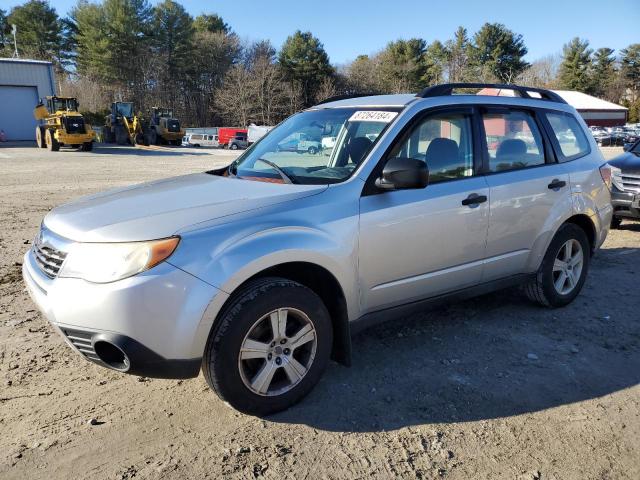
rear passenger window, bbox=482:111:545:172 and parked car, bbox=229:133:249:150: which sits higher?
rear passenger window, bbox=482:111:545:172

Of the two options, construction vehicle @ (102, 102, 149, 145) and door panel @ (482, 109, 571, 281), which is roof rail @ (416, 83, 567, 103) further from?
construction vehicle @ (102, 102, 149, 145)

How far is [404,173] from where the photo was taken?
10.8ft

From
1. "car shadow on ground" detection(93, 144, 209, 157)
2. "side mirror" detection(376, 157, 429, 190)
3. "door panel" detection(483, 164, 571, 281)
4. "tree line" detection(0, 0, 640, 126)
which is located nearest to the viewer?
"side mirror" detection(376, 157, 429, 190)

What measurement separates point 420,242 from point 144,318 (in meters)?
1.86

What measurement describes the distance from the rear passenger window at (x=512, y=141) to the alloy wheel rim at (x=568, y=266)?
2.82ft

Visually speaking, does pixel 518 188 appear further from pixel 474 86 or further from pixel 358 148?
pixel 358 148

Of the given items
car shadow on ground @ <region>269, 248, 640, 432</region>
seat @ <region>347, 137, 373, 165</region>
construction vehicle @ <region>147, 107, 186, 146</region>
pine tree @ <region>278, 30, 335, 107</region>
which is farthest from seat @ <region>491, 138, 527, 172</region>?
pine tree @ <region>278, 30, 335, 107</region>

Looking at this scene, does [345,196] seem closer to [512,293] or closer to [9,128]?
[512,293]

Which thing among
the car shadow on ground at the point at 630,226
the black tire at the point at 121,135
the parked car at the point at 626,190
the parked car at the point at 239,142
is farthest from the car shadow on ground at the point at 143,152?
the parked car at the point at 626,190

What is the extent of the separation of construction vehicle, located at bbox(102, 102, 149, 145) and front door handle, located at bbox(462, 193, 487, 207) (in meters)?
37.3

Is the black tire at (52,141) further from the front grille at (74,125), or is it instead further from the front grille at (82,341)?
the front grille at (82,341)

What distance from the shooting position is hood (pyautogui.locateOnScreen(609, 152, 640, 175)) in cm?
824

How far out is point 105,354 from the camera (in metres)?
→ 2.76

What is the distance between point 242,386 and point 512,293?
3372 mm
